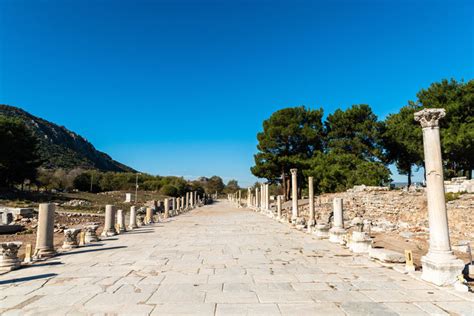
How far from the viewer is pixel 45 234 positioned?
8680 millimetres

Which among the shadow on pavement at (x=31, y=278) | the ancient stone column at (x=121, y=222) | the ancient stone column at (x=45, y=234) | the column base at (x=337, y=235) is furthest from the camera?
the ancient stone column at (x=121, y=222)

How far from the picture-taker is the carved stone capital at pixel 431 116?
6.34m

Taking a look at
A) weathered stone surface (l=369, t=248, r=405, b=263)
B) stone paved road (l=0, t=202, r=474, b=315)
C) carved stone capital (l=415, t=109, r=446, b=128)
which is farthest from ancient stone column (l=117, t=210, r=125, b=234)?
carved stone capital (l=415, t=109, r=446, b=128)

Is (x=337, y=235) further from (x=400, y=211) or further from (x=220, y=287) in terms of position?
(x=400, y=211)

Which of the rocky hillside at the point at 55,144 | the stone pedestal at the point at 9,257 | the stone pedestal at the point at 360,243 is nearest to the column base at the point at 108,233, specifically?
the stone pedestal at the point at 9,257

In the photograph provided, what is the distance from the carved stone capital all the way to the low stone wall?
12.8 m

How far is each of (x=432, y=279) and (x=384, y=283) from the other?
2.75 feet

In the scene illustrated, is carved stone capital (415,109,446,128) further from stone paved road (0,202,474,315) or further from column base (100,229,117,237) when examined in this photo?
column base (100,229,117,237)

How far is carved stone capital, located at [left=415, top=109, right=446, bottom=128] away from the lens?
634 centimetres

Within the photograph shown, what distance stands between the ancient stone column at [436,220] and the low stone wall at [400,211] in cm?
1260

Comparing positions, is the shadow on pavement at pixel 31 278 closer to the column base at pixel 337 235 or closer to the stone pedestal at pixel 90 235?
the stone pedestal at pixel 90 235

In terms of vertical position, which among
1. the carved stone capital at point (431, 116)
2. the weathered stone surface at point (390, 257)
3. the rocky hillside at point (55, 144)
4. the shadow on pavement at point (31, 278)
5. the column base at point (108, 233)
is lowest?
the shadow on pavement at point (31, 278)

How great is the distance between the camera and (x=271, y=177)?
1484 inches

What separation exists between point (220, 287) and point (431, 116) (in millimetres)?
5265
